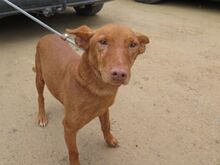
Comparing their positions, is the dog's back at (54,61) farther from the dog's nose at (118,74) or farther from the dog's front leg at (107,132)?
the dog's nose at (118,74)

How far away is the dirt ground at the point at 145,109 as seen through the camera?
127 inches

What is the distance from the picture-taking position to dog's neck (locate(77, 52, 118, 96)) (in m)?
2.57

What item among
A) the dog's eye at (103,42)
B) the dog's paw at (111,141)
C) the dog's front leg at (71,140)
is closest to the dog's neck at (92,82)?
the dog's eye at (103,42)

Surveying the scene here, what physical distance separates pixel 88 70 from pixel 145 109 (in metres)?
1.44

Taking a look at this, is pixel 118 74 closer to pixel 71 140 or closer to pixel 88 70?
pixel 88 70

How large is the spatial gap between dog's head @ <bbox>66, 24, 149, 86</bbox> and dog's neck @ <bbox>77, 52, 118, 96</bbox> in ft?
0.36

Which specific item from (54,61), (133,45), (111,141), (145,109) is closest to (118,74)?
(133,45)

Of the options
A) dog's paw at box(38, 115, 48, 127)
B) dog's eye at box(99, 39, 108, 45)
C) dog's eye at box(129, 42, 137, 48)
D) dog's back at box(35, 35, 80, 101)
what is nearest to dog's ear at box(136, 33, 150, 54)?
dog's eye at box(129, 42, 137, 48)

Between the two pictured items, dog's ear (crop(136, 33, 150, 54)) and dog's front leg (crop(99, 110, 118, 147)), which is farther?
dog's front leg (crop(99, 110, 118, 147))

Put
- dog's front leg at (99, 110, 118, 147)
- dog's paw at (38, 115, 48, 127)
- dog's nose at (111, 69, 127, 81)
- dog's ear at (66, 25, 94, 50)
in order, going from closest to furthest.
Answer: dog's nose at (111, 69, 127, 81) → dog's ear at (66, 25, 94, 50) → dog's front leg at (99, 110, 118, 147) → dog's paw at (38, 115, 48, 127)

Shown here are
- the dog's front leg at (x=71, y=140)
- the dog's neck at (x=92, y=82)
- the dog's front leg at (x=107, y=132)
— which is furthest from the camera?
the dog's front leg at (x=107, y=132)

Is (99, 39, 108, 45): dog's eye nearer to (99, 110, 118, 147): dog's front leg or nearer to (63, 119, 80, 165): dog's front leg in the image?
(63, 119, 80, 165): dog's front leg

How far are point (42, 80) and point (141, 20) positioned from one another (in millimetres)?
3639

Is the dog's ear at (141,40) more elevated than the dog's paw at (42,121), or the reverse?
the dog's ear at (141,40)
